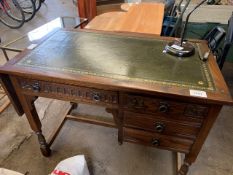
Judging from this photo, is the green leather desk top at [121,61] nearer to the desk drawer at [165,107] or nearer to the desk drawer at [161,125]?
the desk drawer at [165,107]

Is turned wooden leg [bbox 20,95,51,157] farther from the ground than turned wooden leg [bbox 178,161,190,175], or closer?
farther from the ground

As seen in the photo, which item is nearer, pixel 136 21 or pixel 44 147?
pixel 44 147

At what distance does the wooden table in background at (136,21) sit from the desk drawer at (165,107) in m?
0.83

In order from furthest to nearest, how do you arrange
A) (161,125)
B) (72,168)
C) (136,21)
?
(136,21)
(72,168)
(161,125)

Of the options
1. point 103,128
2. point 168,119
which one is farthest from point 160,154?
point 168,119

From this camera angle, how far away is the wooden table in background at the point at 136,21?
158cm

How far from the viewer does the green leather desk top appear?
86 cm

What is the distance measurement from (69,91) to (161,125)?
0.52m

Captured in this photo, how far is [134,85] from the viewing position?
31.9 inches

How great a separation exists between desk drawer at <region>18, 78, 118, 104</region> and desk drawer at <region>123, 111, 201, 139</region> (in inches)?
5.3

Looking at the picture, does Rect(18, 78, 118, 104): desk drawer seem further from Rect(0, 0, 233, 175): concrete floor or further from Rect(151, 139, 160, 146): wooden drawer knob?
Rect(0, 0, 233, 175): concrete floor

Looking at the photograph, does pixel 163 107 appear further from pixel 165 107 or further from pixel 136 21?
pixel 136 21

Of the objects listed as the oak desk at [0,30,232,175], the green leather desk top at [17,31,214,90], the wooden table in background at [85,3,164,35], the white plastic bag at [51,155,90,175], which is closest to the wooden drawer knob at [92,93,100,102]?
the oak desk at [0,30,232,175]

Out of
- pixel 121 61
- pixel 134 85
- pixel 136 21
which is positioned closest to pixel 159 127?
pixel 134 85
